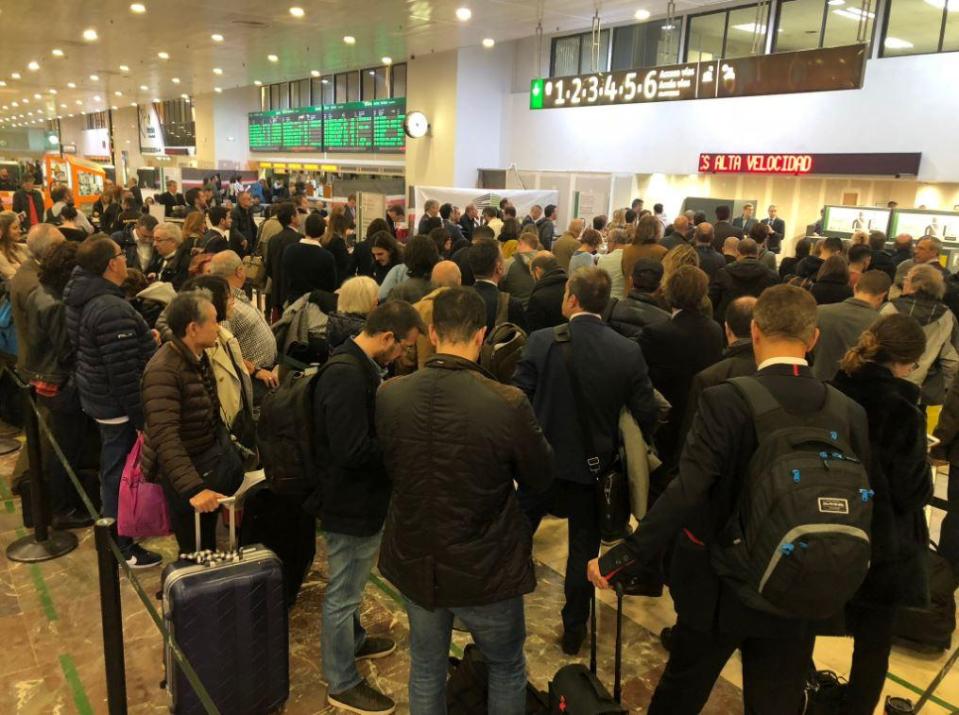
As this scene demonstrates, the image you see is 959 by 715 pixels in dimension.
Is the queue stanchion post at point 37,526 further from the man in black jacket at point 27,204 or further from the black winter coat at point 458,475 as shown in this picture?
the man in black jacket at point 27,204

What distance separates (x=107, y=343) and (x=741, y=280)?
4286 millimetres

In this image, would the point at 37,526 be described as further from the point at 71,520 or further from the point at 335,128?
the point at 335,128

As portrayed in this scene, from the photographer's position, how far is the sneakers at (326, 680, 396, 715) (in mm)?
2734

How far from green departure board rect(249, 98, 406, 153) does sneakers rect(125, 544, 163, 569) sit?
16.2 metres

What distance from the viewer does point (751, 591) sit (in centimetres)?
191

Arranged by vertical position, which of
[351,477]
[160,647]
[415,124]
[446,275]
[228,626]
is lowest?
[160,647]

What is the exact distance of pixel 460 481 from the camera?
1.99 metres

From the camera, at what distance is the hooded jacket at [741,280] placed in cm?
538

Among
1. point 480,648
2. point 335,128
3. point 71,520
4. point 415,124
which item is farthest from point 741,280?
point 335,128

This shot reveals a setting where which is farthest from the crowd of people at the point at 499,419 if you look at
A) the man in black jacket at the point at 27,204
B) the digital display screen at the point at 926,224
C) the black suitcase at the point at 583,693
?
the man in black jacket at the point at 27,204

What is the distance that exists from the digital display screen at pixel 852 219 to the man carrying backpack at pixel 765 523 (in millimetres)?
8357

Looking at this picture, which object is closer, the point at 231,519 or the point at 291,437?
the point at 291,437

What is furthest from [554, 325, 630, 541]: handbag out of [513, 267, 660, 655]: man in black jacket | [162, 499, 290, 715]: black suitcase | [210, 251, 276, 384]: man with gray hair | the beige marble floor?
[210, 251, 276, 384]: man with gray hair

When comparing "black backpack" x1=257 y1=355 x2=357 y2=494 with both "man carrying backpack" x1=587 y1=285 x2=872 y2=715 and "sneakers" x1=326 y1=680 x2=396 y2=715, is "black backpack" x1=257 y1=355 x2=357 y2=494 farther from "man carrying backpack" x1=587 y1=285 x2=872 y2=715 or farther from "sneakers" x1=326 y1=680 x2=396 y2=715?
"man carrying backpack" x1=587 y1=285 x2=872 y2=715
